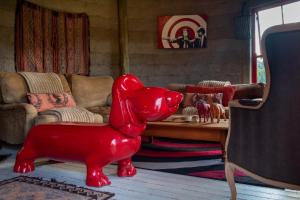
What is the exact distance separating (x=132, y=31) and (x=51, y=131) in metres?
3.78

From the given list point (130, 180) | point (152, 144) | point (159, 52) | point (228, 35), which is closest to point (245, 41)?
point (228, 35)

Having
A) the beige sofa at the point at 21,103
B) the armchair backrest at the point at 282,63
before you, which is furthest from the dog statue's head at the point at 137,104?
the beige sofa at the point at 21,103

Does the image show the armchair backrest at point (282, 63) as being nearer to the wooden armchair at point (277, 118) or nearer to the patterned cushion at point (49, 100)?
the wooden armchair at point (277, 118)

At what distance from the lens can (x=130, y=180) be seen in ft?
7.74

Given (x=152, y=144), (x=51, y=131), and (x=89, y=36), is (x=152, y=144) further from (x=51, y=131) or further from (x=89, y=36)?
(x=89, y=36)

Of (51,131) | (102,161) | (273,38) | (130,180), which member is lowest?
(130,180)

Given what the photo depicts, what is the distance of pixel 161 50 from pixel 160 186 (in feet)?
12.6

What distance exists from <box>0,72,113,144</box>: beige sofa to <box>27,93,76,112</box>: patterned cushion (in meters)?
0.10

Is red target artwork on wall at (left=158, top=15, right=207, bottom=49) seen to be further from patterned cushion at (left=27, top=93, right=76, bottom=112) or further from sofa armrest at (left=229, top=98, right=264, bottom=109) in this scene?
sofa armrest at (left=229, top=98, right=264, bottom=109)

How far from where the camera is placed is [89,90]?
4.40 meters

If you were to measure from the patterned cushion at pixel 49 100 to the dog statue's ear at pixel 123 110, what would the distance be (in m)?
1.45

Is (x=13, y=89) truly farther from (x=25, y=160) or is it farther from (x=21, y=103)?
(x=25, y=160)

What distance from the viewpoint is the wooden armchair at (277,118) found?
1.37 meters

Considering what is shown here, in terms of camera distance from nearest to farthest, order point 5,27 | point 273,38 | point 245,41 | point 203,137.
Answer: point 273,38 → point 203,137 → point 5,27 → point 245,41
